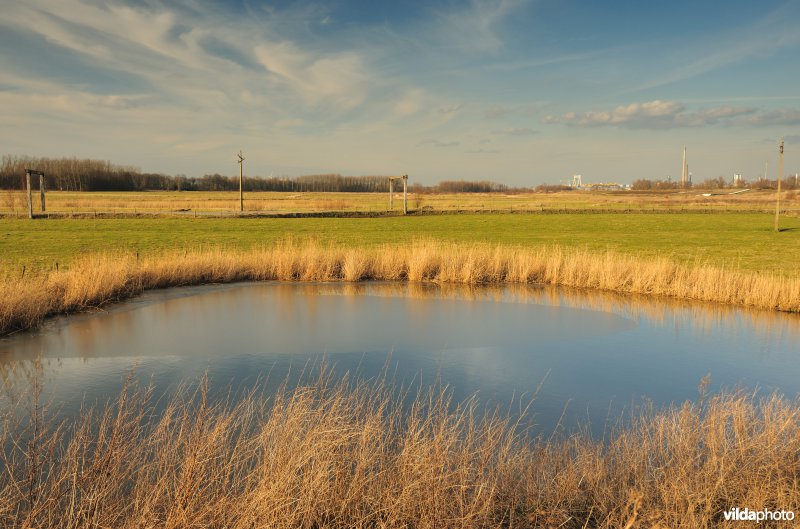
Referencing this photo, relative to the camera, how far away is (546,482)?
15.6ft

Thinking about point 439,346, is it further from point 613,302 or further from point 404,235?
point 404,235

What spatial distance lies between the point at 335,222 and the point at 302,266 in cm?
2264

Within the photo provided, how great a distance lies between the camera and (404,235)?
101 ft

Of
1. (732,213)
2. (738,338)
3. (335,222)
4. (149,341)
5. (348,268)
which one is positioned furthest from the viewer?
(732,213)

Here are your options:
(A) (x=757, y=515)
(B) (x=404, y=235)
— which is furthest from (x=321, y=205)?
(A) (x=757, y=515)

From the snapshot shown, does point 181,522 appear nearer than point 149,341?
Yes

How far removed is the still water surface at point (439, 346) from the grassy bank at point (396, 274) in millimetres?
776

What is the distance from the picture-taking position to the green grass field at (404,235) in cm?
2219

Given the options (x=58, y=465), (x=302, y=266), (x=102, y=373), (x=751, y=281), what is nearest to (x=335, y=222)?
(x=302, y=266)

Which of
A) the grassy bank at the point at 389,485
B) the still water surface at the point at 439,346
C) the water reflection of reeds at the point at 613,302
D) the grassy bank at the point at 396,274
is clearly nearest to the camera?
the grassy bank at the point at 389,485

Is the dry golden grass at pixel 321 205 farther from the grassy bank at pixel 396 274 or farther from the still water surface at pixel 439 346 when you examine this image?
the still water surface at pixel 439 346

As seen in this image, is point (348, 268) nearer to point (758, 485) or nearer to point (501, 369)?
point (501, 369)

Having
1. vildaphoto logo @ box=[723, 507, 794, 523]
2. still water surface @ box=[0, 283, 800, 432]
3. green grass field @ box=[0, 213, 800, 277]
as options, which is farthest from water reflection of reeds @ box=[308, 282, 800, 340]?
vildaphoto logo @ box=[723, 507, 794, 523]

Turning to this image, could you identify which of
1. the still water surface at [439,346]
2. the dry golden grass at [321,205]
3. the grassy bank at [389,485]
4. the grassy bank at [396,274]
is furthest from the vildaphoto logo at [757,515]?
the dry golden grass at [321,205]
